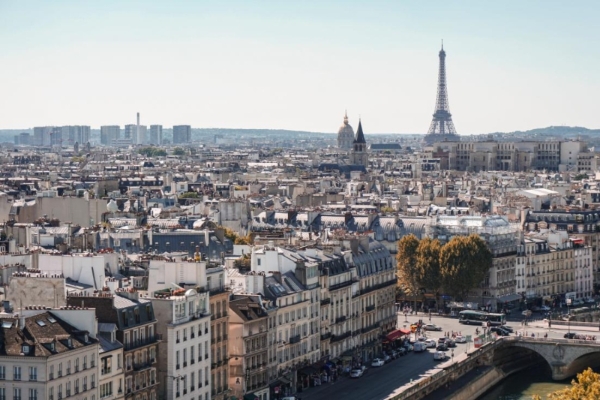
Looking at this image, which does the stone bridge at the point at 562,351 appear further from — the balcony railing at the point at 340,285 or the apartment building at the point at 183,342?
the apartment building at the point at 183,342

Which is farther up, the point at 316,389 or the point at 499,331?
the point at 316,389

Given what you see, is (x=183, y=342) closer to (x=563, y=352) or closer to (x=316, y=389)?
(x=316, y=389)

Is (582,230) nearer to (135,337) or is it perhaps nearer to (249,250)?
(249,250)

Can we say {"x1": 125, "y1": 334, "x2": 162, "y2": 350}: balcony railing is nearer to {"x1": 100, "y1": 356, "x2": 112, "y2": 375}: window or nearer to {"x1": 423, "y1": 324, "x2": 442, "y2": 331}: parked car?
{"x1": 100, "y1": 356, "x2": 112, "y2": 375}: window

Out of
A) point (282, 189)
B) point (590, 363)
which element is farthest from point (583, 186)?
point (590, 363)

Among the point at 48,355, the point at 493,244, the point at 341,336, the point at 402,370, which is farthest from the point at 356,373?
the point at 493,244
